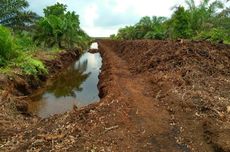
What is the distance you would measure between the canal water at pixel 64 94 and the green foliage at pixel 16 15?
5.01 meters

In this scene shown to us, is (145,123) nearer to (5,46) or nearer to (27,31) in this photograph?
(5,46)

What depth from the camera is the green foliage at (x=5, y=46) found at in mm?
19125

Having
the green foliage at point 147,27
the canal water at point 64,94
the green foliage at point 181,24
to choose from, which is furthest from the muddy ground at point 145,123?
the green foliage at point 147,27

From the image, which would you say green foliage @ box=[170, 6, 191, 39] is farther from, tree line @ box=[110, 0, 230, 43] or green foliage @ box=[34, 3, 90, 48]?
green foliage @ box=[34, 3, 90, 48]

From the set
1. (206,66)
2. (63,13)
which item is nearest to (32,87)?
(206,66)

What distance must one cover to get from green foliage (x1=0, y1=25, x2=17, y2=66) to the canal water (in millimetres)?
2302

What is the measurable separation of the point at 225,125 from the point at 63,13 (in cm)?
4005

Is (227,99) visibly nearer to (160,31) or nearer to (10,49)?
→ (10,49)

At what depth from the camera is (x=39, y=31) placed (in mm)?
39031

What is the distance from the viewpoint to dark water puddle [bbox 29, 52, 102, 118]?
1557cm

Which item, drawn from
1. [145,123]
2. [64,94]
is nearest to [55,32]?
[64,94]

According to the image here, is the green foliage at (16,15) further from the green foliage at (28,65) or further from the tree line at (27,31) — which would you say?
the green foliage at (28,65)

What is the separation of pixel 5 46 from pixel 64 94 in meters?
3.59

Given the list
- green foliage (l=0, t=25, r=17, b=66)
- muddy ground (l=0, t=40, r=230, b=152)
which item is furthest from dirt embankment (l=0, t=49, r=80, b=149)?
green foliage (l=0, t=25, r=17, b=66)
